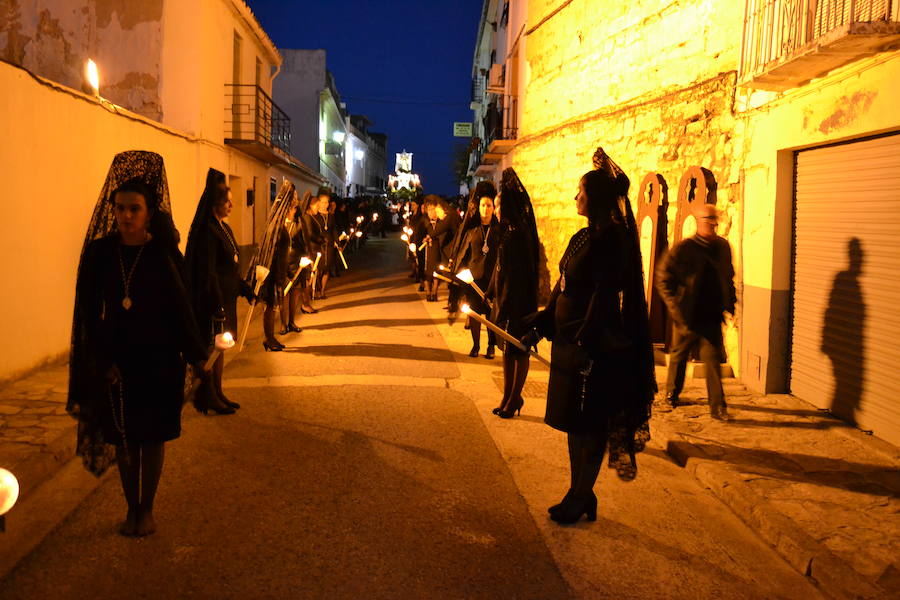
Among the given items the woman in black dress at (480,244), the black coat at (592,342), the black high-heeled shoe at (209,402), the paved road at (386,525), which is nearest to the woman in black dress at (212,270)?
the black high-heeled shoe at (209,402)

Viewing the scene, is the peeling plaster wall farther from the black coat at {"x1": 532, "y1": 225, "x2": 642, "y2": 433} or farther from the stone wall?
the black coat at {"x1": 532, "y1": 225, "x2": 642, "y2": 433}

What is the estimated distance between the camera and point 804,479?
200 inches

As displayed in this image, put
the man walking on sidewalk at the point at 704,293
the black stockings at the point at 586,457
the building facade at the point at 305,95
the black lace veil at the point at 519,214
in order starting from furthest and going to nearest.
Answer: the building facade at the point at 305,95 → the black lace veil at the point at 519,214 → the man walking on sidewalk at the point at 704,293 → the black stockings at the point at 586,457

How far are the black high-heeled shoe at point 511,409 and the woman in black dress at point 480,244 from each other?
1.75m

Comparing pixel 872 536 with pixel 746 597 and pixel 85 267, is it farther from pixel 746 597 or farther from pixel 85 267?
pixel 85 267

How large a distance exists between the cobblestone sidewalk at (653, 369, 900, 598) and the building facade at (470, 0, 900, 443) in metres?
0.41

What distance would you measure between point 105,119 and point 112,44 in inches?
266

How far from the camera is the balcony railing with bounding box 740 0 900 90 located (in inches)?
218

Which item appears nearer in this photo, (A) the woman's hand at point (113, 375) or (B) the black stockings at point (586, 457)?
(A) the woman's hand at point (113, 375)

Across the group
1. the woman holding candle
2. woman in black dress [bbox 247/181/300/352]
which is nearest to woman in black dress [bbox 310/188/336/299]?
the woman holding candle

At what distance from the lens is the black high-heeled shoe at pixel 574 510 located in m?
4.33

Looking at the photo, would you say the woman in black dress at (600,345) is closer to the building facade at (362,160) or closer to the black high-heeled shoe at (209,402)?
the black high-heeled shoe at (209,402)

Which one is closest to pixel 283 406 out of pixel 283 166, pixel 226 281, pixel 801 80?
pixel 226 281

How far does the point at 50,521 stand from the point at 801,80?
6.63 metres
